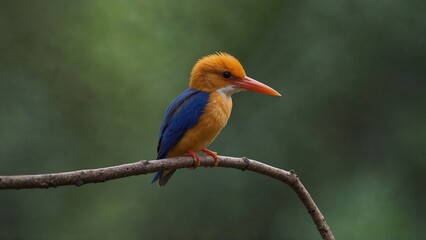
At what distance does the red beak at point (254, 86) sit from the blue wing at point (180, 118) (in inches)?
6.4

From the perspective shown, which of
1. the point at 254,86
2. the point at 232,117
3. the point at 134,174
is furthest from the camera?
the point at 232,117

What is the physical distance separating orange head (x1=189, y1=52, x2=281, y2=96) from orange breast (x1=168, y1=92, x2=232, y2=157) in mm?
62

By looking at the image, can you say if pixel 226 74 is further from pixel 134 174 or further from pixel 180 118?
pixel 134 174

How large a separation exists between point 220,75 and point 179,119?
0.87ft

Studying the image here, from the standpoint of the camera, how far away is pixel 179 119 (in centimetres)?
286

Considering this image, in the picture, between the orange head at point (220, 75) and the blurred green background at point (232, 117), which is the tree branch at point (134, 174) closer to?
the orange head at point (220, 75)

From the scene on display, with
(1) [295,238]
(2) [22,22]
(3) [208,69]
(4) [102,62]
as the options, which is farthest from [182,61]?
(3) [208,69]

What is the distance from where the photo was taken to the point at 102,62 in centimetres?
907

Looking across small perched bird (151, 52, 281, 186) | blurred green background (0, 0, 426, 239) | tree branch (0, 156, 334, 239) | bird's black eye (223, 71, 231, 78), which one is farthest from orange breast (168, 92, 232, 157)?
blurred green background (0, 0, 426, 239)

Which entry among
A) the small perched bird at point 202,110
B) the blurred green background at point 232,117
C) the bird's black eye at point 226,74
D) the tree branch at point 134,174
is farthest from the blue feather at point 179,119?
the blurred green background at point 232,117

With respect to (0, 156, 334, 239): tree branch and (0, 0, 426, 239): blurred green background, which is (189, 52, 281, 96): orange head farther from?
(0, 0, 426, 239): blurred green background

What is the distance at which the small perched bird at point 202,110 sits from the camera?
283 centimetres

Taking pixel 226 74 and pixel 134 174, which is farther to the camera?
pixel 226 74

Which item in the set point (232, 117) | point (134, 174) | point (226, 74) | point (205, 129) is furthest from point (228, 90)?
point (232, 117)
